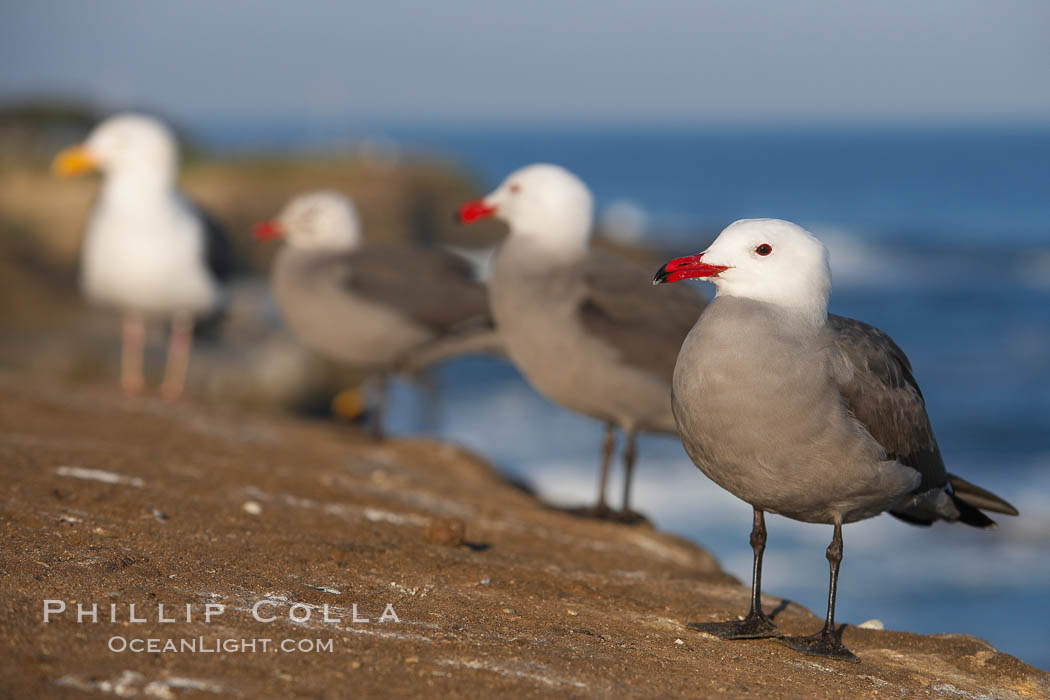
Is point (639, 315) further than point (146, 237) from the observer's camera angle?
No

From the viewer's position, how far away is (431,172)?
3638cm

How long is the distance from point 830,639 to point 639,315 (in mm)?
2929

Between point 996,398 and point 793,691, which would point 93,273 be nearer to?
point 793,691

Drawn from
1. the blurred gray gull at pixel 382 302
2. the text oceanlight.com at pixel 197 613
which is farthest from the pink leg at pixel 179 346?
the text oceanlight.com at pixel 197 613

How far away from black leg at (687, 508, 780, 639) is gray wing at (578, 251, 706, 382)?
7.29 feet

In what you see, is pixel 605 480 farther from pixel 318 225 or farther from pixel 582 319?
pixel 318 225

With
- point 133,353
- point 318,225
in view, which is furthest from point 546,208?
point 133,353

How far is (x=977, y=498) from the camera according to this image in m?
5.87

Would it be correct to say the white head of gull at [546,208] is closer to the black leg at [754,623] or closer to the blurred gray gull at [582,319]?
the blurred gray gull at [582,319]

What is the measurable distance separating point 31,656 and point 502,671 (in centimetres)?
151

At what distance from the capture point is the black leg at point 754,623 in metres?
5.25

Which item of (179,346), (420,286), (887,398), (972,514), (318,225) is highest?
(318,225)

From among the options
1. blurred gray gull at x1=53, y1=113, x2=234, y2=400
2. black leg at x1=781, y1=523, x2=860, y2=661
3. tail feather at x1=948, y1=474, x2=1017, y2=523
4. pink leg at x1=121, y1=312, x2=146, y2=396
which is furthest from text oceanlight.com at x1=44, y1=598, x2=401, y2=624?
pink leg at x1=121, y1=312, x2=146, y2=396

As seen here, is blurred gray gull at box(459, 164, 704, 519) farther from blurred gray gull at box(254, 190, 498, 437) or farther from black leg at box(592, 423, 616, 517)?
blurred gray gull at box(254, 190, 498, 437)
